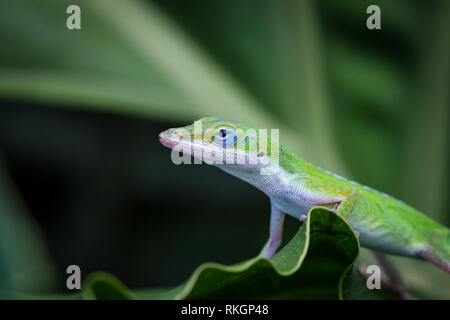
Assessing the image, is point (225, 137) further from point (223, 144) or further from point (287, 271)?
point (287, 271)

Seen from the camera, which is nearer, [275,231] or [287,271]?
[287,271]

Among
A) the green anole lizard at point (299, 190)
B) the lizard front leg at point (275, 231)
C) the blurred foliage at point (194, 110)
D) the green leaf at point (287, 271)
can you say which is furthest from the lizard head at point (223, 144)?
the blurred foliage at point (194, 110)

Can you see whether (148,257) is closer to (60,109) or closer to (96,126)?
(96,126)

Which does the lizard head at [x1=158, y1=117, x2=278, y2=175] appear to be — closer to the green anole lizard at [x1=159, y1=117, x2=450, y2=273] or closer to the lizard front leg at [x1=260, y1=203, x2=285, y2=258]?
the green anole lizard at [x1=159, y1=117, x2=450, y2=273]

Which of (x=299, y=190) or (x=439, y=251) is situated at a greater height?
(x=299, y=190)

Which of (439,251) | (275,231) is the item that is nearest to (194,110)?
(275,231)

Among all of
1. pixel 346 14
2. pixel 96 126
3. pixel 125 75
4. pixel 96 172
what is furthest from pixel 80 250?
pixel 346 14

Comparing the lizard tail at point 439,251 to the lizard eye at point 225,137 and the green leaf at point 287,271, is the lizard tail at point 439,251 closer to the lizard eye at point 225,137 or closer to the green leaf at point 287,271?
the green leaf at point 287,271
